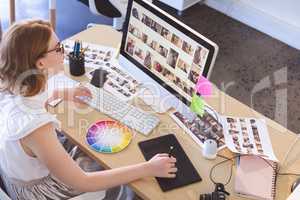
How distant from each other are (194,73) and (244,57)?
1826 mm

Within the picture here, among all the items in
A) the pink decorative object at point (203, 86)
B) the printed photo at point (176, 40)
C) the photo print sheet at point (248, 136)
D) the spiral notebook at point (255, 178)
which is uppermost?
the printed photo at point (176, 40)

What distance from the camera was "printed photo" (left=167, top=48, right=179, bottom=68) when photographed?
169cm

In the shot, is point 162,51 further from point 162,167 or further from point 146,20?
point 162,167

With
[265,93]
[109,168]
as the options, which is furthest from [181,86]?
[265,93]

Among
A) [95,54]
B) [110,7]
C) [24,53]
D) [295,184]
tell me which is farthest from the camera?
[110,7]

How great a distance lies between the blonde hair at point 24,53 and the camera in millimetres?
1397

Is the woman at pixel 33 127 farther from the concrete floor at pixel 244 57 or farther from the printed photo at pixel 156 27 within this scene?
the concrete floor at pixel 244 57

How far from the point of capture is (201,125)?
1788 mm

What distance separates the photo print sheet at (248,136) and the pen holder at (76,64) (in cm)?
65

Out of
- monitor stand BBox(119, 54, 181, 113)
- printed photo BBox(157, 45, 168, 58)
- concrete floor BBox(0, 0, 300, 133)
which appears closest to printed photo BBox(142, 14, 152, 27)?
printed photo BBox(157, 45, 168, 58)

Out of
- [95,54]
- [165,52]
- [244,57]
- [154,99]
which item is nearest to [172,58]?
[165,52]

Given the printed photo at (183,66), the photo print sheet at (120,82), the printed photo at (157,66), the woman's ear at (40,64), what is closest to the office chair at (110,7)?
the photo print sheet at (120,82)

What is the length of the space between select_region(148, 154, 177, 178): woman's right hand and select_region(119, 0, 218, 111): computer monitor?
0.25m

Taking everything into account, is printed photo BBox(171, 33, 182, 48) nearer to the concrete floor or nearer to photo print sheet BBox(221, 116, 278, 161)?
photo print sheet BBox(221, 116, 278, 161)
